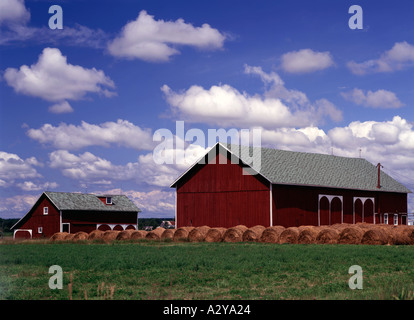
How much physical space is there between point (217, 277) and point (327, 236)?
16.4 meters

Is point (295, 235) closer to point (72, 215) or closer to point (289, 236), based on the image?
point (289, 236)

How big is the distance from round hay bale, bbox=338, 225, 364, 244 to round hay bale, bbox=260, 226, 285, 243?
3.89 meters

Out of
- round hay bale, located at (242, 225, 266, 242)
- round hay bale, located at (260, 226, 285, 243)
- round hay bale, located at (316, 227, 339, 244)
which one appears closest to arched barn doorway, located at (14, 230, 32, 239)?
round hay bale, located at (242, 225, 266, 242)

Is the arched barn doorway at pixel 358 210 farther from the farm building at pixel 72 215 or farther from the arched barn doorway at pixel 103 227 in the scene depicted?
the arched barn doorway at pixel 103 227

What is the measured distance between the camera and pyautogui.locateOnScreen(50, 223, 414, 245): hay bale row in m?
29.6

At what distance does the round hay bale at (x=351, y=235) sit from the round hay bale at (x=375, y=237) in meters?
0.24

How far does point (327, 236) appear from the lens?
99.7ft

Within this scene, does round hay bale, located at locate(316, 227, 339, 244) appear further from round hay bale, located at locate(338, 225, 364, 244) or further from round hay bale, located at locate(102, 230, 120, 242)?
round hay bale, located at locate(102, 230, 120, 242)

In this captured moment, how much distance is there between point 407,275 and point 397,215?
3997 centimetres

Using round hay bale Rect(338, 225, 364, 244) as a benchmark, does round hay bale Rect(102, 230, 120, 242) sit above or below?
below

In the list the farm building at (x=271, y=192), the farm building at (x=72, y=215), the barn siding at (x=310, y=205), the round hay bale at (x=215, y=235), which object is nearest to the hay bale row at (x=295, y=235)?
the round hay bale at (x=215, y=235)

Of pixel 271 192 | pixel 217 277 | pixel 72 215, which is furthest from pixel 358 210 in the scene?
pixel 217 277

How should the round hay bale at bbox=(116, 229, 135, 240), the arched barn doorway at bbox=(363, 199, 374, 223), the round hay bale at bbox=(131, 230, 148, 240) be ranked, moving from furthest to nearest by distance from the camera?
the arched barn doorway at bbox=(363, 199, 374, 223), the round hay bale at bbox=(116, 229, 135, 240), the round hay bale at bbox=(131, 230, 148, 240)
